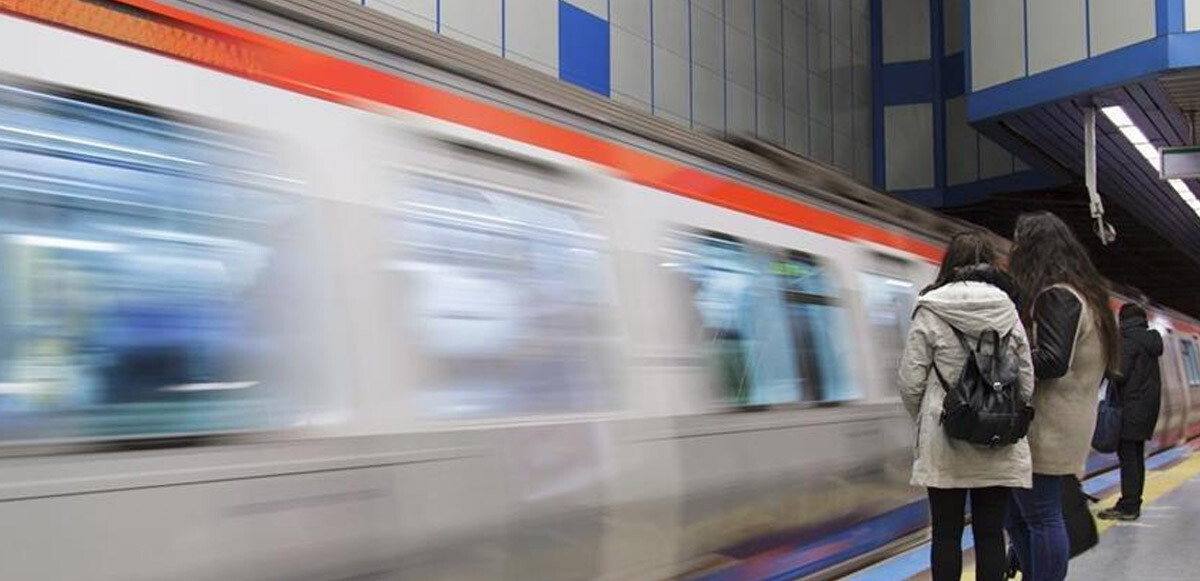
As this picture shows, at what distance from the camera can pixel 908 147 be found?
936 inches

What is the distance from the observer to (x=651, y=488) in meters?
3.85

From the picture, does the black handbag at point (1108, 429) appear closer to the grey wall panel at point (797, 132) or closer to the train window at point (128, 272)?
the train window at point (128, 272)

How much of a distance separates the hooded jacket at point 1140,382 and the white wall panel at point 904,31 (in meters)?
17.7

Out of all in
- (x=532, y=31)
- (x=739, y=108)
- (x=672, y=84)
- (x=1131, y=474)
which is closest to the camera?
(x=1131, y=474)

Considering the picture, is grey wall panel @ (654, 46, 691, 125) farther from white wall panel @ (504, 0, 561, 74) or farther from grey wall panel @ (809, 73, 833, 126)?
grey wall panel @ (809, 73, 833, 126)

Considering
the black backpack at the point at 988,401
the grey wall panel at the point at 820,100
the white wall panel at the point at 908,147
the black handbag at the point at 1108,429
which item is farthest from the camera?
the white wall panel at the point at 908,147

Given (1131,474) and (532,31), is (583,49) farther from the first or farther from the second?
(1131,474)

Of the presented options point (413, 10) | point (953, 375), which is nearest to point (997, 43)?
point (413, 10)

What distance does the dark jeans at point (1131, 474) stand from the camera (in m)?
6.69

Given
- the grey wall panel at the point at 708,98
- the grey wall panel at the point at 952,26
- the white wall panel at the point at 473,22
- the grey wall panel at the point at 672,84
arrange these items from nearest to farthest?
the white wall panel at the point at 473,22 → the grey wall panel at the point at 672,84 → the grey wall panel at the point at 708,98 → the grey wall panel at the point at 952,26

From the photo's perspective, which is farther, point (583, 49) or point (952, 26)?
point (952, 26)

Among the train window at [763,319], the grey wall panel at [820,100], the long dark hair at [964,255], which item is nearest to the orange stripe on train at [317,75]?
the train window at [763,319]

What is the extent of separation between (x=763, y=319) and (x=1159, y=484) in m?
5.60

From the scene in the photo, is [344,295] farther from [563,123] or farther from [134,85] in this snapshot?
[563,123]
